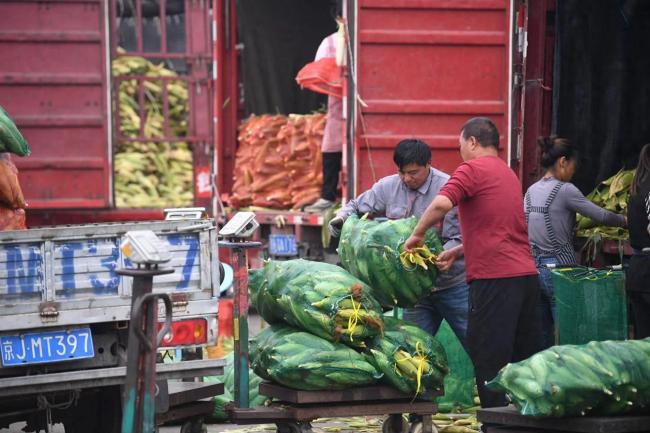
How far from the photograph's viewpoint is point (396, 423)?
7336mm

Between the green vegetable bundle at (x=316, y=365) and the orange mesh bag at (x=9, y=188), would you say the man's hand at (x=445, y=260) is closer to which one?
the green vegetable bundle at (x=316, y=365)

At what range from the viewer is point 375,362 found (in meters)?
6.84

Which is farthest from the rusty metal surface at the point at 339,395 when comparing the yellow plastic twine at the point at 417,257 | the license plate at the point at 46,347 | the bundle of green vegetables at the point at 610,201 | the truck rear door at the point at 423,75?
the truck rear door at the point at 423,75

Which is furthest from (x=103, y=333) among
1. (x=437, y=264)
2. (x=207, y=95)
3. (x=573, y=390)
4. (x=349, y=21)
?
(x=207, y=95)

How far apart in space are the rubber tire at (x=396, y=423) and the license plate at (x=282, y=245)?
15.0ft

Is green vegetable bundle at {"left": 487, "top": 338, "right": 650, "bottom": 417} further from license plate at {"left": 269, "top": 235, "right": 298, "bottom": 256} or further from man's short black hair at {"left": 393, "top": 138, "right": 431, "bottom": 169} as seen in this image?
license plate at {"left": 269, "top": 235, "right": 298, "bottom": 256}

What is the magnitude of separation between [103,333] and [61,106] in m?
8.47

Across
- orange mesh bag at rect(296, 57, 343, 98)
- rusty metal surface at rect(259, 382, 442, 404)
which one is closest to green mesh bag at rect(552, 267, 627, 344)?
rusty metal surface at rect(259, 382, 442, 404)

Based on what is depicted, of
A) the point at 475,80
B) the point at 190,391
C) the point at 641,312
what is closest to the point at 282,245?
the point at 475,80

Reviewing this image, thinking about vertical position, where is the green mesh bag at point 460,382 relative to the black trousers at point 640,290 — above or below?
below

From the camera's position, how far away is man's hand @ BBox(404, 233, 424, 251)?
6788 millimetres

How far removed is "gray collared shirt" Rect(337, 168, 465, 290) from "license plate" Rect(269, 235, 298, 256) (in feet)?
12.6

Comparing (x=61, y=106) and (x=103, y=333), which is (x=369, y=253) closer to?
(x=103, y=333)

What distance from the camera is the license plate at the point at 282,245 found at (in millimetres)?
11805
